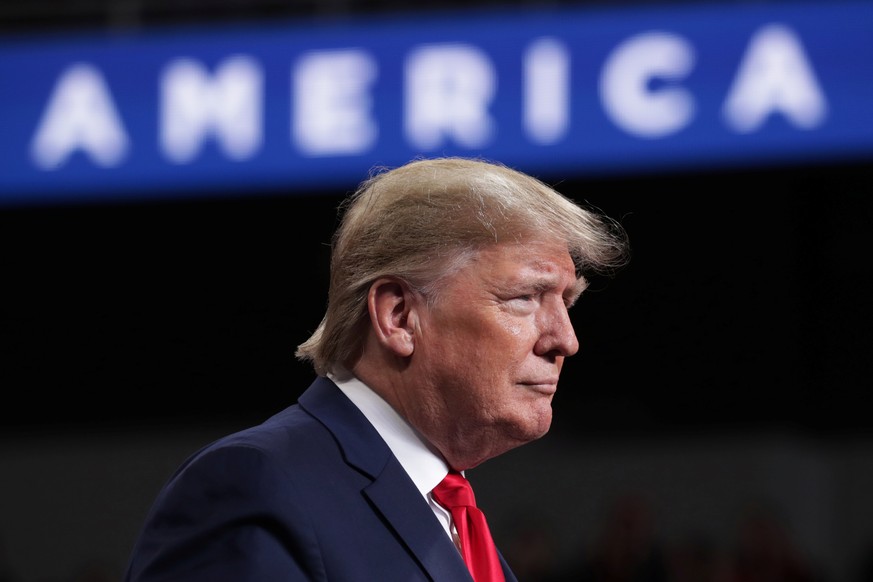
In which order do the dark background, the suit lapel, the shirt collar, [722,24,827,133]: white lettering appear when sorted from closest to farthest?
the suit lapel
the shirt collar
[722,24,827,133]: white lettering
the dark background

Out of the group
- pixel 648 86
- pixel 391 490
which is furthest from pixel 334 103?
pixel 391 490

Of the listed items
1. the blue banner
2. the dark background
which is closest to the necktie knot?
the blue banner

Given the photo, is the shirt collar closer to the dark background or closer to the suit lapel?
the suit lapel

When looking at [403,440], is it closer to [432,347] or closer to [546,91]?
[432,347]

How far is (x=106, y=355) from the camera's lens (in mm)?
7598

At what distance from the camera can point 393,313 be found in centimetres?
148

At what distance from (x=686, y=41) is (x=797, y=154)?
56cm

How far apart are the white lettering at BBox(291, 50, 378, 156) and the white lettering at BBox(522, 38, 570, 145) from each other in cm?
57

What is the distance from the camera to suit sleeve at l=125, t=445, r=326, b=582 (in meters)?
1.19

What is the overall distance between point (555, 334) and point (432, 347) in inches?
5.9

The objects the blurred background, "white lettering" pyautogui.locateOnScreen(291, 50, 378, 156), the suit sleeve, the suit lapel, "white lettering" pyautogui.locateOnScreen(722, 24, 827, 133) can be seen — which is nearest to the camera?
the suit sleeve

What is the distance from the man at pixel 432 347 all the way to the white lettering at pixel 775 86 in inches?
119

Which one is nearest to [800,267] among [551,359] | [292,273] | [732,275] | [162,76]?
[732,275]

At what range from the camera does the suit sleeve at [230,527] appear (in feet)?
3.89
